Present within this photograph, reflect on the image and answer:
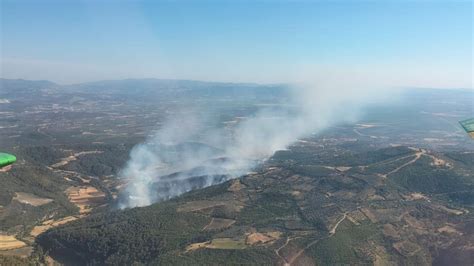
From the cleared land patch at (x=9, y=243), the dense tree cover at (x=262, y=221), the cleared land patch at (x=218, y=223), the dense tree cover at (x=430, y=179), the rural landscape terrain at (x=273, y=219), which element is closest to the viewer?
the dense tree cover at (x=262, y=221)

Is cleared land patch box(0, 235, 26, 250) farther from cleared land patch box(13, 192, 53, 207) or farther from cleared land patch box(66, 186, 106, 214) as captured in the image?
cleared land patch box(66, 186, 106, 214)

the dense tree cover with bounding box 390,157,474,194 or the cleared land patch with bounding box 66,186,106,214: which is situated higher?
the dense tree cover with bounding box 390,157,474,194

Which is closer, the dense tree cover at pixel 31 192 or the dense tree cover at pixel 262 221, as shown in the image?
the dense tree cover at pixel 262 221

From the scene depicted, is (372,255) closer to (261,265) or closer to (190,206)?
(261,265)

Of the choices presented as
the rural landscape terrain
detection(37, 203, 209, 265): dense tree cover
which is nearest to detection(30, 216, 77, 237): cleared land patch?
the rural landscape terrain

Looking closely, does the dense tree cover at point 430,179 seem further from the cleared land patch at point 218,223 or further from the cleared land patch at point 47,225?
the cleared land patch at point 47,225

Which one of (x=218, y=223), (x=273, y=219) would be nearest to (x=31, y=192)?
(x=218, y=223)

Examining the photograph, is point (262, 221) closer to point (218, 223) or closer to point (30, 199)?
point (218, 223)

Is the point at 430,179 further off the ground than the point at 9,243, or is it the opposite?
the point at 430,179

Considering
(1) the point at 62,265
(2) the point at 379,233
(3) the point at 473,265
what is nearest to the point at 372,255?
(2) the point at 379,233

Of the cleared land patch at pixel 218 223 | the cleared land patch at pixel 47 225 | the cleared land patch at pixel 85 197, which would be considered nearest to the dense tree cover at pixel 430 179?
the cleared land patch at pixel 218 223

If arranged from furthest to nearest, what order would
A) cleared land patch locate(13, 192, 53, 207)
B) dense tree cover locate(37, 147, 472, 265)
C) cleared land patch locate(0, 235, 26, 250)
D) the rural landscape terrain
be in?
1. cleared land patch locate(13, 192, 53, 207)
2. cleared land patch locate(0, 235, 26, 250)
3. the rural landscape terrain
4. dense tree cover locate(37, 147, 472, 265)
